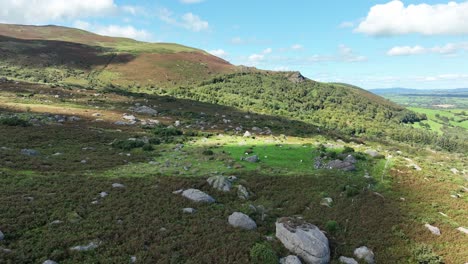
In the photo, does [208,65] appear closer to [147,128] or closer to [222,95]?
[222,95]

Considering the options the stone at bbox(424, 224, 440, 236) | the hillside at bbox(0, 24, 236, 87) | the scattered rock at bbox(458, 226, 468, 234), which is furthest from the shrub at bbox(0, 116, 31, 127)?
the hillside at bbox(0, 24, 236, 87)

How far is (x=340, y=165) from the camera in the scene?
34156 mm

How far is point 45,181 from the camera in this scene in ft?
75.6

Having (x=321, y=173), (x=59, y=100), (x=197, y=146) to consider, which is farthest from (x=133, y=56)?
(x=321, y=173)

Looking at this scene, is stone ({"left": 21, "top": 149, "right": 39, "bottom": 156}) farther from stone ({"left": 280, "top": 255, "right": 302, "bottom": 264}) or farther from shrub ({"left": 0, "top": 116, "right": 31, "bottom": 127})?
stone ({"left": 280, "top": 255, "right": 302, "bottom": 264})

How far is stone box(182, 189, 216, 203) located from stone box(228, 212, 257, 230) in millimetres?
2940

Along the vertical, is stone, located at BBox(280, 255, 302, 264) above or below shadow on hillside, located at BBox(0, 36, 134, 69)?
below

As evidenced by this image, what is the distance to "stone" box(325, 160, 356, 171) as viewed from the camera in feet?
110

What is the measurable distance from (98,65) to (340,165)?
137m

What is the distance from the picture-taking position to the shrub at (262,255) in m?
16.7

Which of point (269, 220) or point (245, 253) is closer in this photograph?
point (245, 253)

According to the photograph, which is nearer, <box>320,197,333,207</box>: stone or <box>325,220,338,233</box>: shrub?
<box>325,220,338,233</box>: shrub

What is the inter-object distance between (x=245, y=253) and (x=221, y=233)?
87.9 inches

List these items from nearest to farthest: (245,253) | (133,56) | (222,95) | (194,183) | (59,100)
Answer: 1. (245,253)
2. (194,183)
3. (59,100)
4. (222,95)
5. (133,56)
